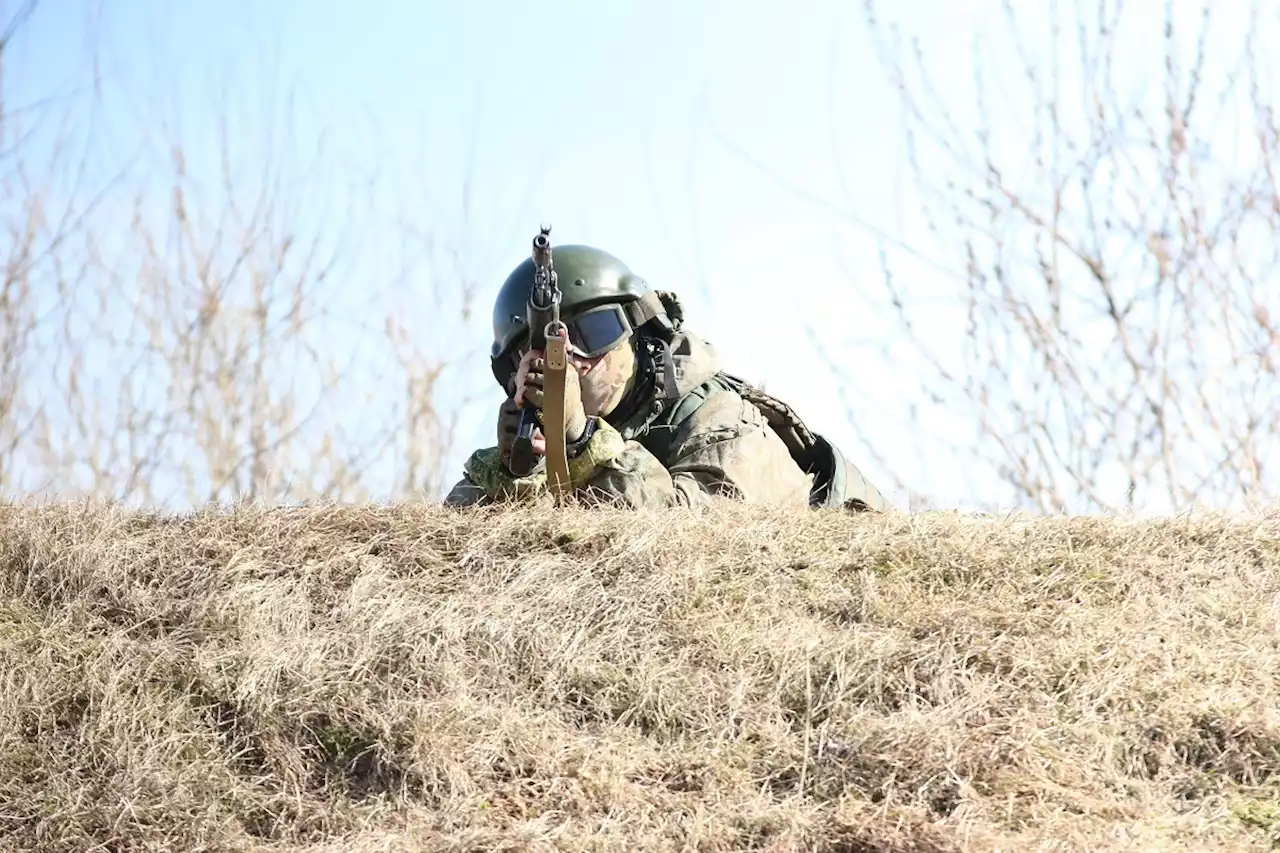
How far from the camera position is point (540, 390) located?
17.0 feet

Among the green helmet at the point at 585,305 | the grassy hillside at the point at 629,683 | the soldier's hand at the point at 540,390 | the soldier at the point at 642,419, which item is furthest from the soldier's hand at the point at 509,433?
the green helmet at the point at 585,305

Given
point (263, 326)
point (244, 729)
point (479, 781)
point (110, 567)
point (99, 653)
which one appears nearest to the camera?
point (479, 781)

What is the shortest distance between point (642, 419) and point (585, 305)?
59cm

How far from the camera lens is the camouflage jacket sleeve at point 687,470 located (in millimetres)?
5258

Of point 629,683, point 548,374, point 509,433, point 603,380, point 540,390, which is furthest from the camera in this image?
point 603,380

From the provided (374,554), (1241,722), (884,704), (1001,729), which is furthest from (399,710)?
(1241,722)

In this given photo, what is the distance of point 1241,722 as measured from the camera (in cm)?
372

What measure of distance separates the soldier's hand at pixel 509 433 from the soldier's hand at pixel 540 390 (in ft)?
0.41

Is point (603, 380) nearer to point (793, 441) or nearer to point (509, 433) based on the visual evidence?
point (509, 433)

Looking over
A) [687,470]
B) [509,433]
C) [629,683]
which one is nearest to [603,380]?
[687,470]

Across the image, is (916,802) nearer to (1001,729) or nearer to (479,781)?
(1001,729)

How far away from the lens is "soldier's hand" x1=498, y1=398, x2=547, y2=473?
5324mm

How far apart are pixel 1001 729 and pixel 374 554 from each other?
86.5 inches

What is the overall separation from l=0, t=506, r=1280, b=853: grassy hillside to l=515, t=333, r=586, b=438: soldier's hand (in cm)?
→ 48
